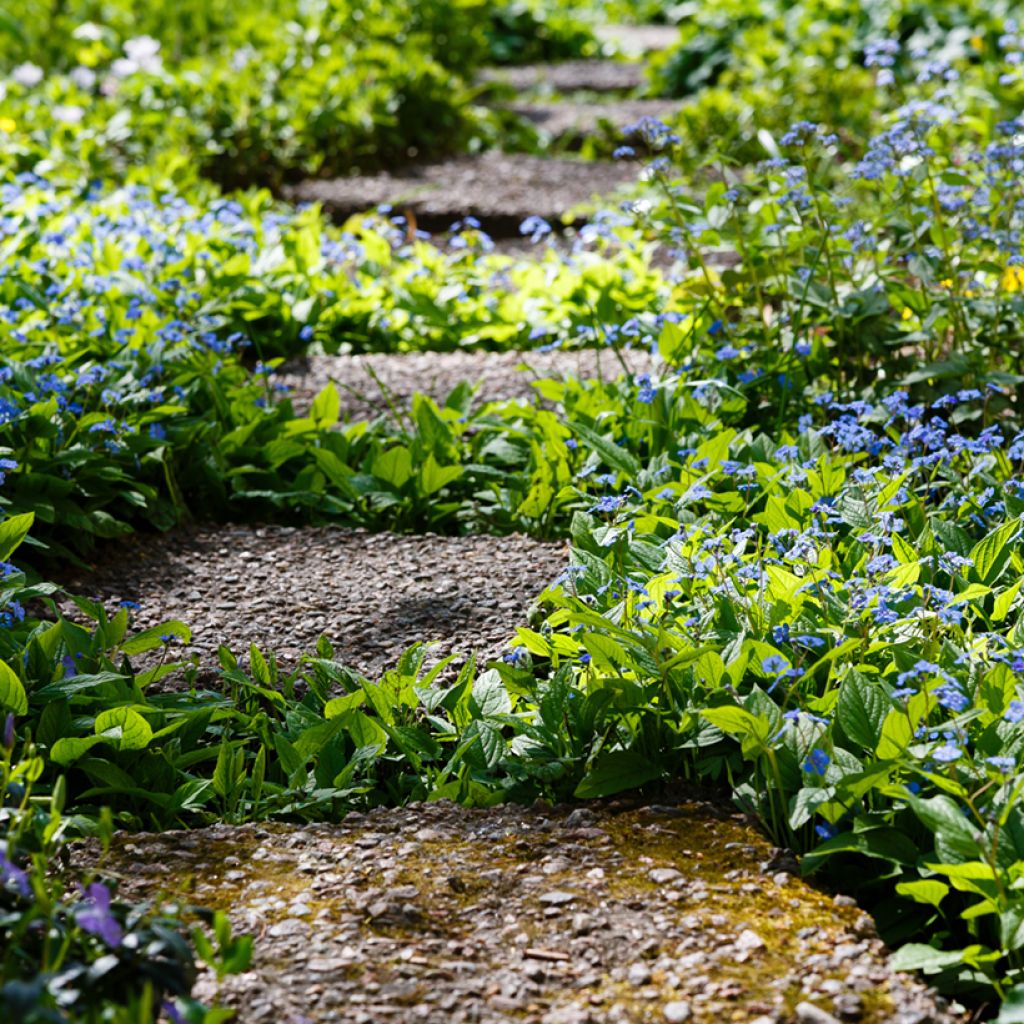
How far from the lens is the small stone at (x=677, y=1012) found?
1828 mm

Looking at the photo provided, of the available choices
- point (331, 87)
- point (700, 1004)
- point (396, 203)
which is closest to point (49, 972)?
point (700, 1004)

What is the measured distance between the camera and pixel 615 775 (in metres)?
2.41

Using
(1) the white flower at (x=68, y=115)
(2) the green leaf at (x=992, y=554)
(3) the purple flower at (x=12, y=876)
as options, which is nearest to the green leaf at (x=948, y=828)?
(2) the green leaf at (x=992, y=554)

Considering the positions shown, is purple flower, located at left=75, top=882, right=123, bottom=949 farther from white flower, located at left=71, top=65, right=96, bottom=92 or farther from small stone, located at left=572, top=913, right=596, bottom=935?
white flower, located at left=71, top=65, right=96, bottom=92

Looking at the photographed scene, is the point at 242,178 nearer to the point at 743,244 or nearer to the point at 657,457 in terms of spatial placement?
the point at 743,244

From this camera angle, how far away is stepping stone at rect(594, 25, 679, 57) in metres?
13.0

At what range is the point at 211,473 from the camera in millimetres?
3779

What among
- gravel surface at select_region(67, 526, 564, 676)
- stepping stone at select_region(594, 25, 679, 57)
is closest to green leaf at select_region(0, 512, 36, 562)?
gravel surface at select_region(67, 526, 564, 676)

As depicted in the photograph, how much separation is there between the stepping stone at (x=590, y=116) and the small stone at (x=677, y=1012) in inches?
289

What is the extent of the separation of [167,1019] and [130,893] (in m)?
0.32

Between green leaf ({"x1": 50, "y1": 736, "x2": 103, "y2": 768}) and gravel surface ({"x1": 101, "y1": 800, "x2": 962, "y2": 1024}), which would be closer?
gravel surface ({"x1": 101, "y1": 800, "x2": 962, "y2": 1024})

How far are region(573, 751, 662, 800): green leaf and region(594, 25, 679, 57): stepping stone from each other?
414 inches

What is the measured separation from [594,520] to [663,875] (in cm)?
122

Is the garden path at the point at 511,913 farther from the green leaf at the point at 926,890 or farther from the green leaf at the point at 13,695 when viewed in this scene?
the green leaf at the point at 13,695
